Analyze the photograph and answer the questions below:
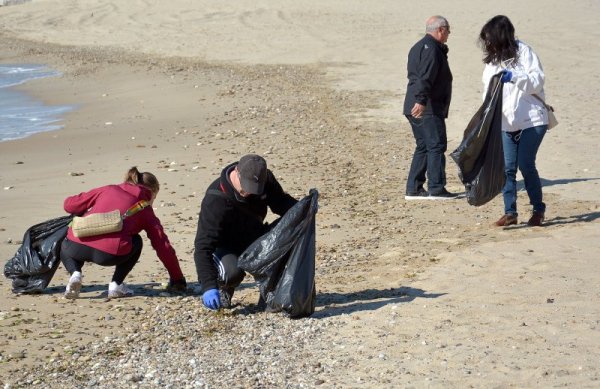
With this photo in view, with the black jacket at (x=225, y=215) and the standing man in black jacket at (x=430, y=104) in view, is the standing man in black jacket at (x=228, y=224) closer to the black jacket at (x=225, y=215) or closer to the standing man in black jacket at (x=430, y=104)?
the black jacket at (x=225, y=215)

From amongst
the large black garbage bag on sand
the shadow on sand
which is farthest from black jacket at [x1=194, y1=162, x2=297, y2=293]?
the large black garbage bag on sand

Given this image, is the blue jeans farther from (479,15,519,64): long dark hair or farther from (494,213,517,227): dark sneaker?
(479,15,519,64): long dark hair

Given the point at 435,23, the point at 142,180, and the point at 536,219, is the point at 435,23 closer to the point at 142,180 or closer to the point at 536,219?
the point at 536,219

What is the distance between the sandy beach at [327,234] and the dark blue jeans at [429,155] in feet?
0.86

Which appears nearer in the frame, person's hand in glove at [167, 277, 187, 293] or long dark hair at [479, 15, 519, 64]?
person's hand in glove at [167, 277, 187, 293]

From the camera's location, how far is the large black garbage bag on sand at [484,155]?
28.9 ft

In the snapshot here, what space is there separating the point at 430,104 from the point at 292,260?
13.8ft

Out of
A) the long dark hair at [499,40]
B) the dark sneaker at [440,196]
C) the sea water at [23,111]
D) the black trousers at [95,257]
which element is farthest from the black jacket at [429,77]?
the sea water at [23,111]

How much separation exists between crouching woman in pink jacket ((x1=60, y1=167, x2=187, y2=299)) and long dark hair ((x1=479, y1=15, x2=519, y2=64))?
3.07m

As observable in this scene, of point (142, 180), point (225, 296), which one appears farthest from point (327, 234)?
point (225, 296)

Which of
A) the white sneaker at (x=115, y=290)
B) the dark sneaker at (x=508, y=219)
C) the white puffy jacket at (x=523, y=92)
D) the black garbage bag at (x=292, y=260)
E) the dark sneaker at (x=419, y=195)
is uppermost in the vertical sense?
the white puffy jacket at (x=523, y=92)

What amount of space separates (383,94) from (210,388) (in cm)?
1322

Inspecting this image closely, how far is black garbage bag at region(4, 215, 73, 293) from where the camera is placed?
775 centimetres

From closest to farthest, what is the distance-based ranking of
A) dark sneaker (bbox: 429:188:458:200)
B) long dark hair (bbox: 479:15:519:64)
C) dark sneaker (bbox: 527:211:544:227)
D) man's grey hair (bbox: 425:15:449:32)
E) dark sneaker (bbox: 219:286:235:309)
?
dark sneaker (bbox: 219:286:235:309) → long dark hair (bbox: 479:15:519:64) → dark sneaker (bbox: 527:211:544:227) → man's grey hair (bbox: 425:15:449:32) → dark sneaker (bbox: 429:188:458:200)
